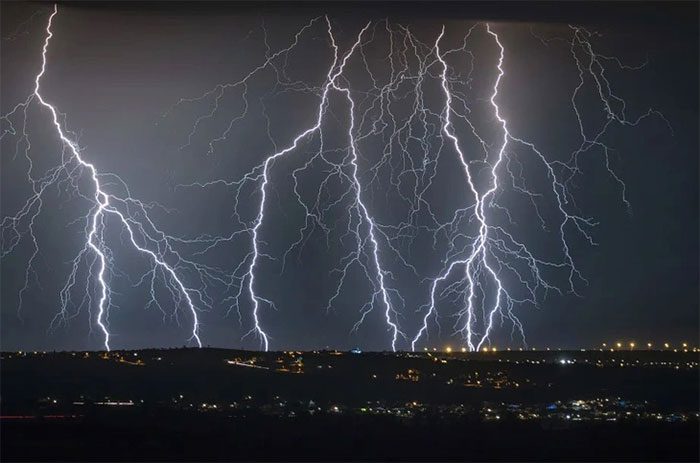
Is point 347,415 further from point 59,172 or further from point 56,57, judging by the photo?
point 56,57

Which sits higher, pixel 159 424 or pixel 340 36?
pixel 340 36

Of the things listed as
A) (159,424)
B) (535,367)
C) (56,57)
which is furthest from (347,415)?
(56,57)

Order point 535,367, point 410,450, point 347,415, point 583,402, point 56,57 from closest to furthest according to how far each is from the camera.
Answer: point 410,450 → point 56,57 → point 347,415 → point 583,402 → point 535,367

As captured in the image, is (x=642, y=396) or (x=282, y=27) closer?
(x=282, y=27)

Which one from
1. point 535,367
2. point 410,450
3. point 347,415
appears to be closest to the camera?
point 410,450

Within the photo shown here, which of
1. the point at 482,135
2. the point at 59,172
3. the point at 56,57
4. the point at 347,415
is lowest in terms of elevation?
the point at 347,415

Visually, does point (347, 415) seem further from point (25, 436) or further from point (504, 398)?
point (25, 436)
